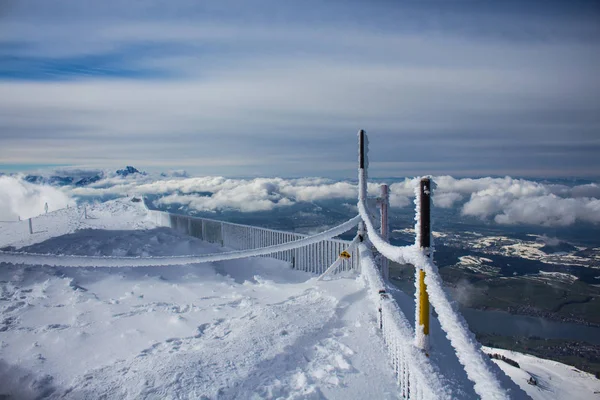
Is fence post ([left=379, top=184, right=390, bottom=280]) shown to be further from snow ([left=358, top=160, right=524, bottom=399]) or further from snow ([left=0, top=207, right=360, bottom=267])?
snow ([left=358, top=160, right=524, bottom=399])

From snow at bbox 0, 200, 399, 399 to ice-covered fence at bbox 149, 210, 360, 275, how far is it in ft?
7.07

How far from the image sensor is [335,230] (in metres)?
6.74

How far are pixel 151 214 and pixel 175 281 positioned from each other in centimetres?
1329

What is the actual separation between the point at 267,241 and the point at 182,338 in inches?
279

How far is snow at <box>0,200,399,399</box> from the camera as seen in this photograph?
10.9 feet

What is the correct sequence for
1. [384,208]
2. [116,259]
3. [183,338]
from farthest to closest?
[384,208] → [183,338] → [116,259]

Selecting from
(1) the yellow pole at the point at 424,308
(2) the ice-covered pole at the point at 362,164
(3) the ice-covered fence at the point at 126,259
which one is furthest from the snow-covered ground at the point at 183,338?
(2) the ice-covered pole at the point at 362,164

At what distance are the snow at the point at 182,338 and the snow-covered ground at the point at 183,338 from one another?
0.05 feet

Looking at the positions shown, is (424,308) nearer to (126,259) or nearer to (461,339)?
(461,339)

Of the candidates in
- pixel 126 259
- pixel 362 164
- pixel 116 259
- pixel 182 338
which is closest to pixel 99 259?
pixel 116 259

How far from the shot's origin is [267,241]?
11602 millimetres

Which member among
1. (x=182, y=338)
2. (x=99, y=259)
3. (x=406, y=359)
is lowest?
(x=182, y=338)

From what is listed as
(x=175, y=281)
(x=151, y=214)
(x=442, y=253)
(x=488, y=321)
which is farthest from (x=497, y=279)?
(x=175, y=281)

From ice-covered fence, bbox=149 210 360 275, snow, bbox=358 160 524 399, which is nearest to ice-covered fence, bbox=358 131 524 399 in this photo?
snow, bbox=358 160 524 399
